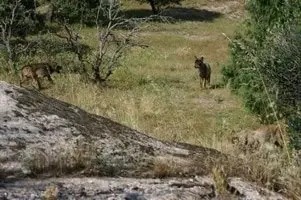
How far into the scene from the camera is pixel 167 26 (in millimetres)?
47062

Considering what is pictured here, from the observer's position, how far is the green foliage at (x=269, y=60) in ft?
27.9

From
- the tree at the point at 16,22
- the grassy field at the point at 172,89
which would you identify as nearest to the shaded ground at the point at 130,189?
the grassy field at the point at 172,89

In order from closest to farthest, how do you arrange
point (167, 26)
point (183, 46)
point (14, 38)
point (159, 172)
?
point (159, 172) < point (14, 38) < point (183, 46) < point (167, 26)

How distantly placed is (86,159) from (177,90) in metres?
16.5

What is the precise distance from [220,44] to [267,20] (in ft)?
80.2

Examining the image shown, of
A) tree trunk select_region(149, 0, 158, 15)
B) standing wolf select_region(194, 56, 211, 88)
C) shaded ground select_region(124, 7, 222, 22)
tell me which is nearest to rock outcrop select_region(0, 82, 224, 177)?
standing wolf select_region(194, 56, 211, 88)

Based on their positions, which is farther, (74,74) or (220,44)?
(220,44)

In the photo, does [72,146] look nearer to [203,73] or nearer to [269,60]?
[269,60]

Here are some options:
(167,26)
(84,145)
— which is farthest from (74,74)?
(167,26)

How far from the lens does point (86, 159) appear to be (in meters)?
3.45

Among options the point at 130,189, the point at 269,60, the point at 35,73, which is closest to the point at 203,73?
the point at 35,73

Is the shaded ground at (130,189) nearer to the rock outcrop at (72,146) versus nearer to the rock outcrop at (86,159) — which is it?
the rock outcrop at (86,159)

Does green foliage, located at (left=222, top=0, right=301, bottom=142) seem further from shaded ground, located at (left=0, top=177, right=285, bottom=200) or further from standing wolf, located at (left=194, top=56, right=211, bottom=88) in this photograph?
standing wolf, located at (left=194, top=56, right=211, bottom=88)

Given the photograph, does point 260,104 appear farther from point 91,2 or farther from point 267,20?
point 91,2
